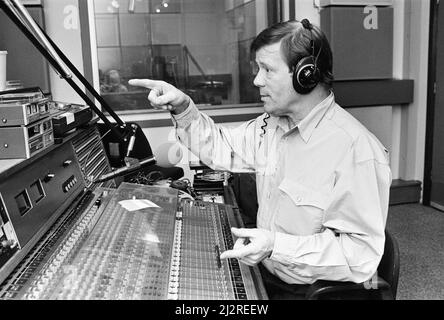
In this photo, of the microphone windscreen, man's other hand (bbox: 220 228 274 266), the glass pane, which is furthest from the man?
the glass pane

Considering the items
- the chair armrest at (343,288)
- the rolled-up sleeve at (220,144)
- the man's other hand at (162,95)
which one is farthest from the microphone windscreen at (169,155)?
the chair armrest at (343,288)

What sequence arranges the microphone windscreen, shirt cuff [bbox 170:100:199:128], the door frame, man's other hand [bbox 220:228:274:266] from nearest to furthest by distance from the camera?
man's other hand [bbox 220:228:274:266] < shirt cuff [bbox 170:100:199:128] < the microphone windscreen < the door frame

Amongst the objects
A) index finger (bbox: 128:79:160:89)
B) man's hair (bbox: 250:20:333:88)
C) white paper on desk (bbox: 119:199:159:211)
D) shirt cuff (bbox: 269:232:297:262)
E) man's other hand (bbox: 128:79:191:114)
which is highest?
man's hair (bbox: 250:20:333:88)

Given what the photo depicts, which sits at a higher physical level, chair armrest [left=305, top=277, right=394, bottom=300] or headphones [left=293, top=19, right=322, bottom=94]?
headphones [left=293, top=19, right=322, bottom=94]

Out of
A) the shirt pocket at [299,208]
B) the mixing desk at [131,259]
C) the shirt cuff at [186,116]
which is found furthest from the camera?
the shirt cuff at [186,116]

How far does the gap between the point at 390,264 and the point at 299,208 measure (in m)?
0.28

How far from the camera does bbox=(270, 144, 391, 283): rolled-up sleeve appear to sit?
1142 mm

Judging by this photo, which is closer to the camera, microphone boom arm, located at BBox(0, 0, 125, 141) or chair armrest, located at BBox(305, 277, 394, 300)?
microphone boom arm, located at BBox(0, 0, 125, 141)

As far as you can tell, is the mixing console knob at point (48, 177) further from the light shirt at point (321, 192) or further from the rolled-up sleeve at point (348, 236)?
the rolled-up sleeve at point (348, 236)

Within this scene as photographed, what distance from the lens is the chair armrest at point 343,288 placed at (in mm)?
1151

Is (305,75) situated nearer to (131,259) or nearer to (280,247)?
(280,247)

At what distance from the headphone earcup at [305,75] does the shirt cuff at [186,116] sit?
34 centimetres

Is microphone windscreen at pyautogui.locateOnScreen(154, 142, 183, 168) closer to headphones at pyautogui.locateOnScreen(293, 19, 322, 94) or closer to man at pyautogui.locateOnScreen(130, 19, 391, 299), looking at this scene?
man at pyautogui.locateOnScreen(130, 19, 391, 299)
